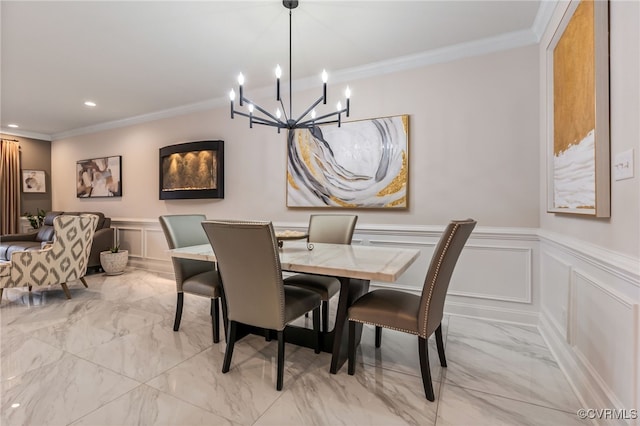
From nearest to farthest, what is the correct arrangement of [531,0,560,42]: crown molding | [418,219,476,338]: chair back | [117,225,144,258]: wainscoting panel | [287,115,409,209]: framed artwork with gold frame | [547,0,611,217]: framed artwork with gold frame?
1. [547,0,611,217]: framed artwork with gold frame
2. [418,219,476,338]: chair back
3. [531,0,560,42]: crown molding
4. [287,115,409,209]: framed artwork with gold frame
5. [117,225,144,258]: wainscoting panel

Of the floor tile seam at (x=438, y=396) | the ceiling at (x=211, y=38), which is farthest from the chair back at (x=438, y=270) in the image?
the ceiling at (x=211, y=38)

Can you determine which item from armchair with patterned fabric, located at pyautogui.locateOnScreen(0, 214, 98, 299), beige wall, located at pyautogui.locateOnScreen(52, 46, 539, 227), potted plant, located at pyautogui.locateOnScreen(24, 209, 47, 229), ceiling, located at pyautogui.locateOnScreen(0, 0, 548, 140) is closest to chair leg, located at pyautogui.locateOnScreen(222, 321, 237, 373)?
beige wall, located at pyautogui.locateOnScreen(52, 46, 539, 227)

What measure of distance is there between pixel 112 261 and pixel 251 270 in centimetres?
403

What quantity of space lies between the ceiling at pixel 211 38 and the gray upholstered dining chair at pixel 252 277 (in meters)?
1.70

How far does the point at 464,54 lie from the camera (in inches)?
111

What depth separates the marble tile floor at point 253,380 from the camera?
153 cm

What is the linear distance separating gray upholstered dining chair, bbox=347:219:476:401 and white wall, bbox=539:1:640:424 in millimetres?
582

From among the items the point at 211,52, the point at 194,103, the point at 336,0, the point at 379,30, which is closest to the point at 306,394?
the point at 336,0

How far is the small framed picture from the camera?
18.8ft

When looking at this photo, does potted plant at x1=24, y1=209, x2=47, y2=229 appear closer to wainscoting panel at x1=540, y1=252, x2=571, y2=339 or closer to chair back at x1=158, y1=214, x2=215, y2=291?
chair back at x1=158, y1=214, x2=215, y2=291

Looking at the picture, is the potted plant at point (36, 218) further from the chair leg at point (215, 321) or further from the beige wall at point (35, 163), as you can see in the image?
the chair leg at point (215, 321)

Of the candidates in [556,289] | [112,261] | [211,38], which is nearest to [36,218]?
[112,261]

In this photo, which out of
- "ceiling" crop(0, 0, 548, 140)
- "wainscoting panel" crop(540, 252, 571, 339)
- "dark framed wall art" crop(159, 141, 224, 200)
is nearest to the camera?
"wainscoting panel" crop(540, 252, 571, 339)

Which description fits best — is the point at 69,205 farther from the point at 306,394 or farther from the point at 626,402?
the point at 626,402
